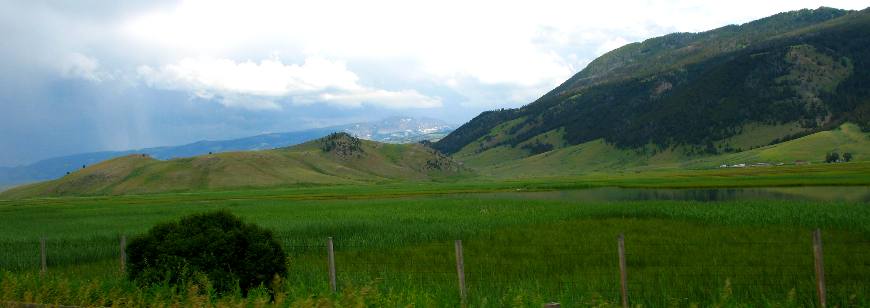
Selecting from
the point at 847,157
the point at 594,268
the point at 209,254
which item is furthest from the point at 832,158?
the point at 209,254

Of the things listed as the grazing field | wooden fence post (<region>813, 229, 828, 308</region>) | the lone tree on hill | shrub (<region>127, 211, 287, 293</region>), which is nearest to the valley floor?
the grazing field

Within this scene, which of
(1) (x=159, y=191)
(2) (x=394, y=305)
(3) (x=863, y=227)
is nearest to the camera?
(2) (x=394, y=305)

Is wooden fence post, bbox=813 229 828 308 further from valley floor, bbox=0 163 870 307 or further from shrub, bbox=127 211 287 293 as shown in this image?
shrub, bbox=127 211 287 293

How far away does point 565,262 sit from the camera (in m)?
23.1

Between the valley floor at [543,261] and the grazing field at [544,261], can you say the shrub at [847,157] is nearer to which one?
the grazing field at [544,261]

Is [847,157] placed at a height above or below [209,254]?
below

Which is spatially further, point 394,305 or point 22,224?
point 22,224

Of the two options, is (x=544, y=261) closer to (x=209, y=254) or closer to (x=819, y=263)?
(x=819, y=263)

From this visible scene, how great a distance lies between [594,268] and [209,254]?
1282cm

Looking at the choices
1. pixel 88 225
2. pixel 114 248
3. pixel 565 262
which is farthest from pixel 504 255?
pixel 88 225

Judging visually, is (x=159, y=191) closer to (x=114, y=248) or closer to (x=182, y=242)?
(x=114, y=248)

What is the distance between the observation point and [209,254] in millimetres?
17359

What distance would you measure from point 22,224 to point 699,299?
6444 cm

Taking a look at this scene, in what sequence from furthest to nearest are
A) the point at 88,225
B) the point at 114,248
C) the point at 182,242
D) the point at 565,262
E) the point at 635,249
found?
the point at 88,225 < the point at 114,248 < the point at 635,249 < the point at 565,262 < the point at 182,242
